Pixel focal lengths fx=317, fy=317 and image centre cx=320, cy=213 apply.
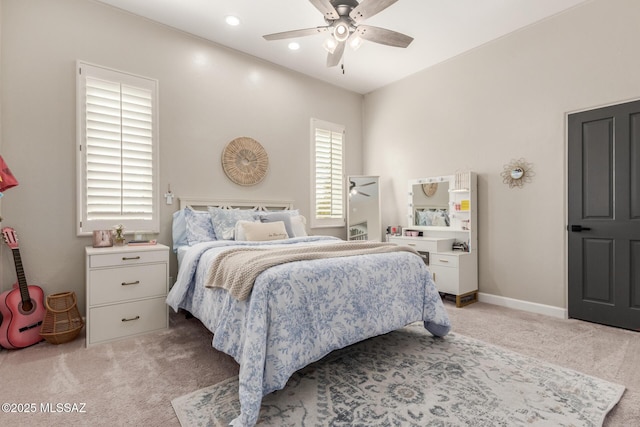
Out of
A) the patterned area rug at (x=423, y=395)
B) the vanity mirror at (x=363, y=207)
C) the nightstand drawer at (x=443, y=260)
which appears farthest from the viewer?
the vanity mirror at (x=363, y=207)

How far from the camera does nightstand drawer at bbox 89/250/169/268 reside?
8.53 ft

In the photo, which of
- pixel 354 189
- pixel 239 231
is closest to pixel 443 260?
pixel 354 189

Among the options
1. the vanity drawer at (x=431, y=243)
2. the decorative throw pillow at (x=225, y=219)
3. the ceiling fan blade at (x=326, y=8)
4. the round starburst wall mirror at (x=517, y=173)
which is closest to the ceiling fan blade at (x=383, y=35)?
the ceiling fan blade at (x=326, y=8)

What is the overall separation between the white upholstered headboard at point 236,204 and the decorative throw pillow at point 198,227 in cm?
21

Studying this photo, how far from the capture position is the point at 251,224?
328 cm

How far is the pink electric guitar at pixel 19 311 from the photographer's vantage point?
245cm

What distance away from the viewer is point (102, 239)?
9.45 feet

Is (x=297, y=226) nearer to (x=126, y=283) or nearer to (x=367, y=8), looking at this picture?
(x=126, y=283)

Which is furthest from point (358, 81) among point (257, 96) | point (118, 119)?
point (118, 119)

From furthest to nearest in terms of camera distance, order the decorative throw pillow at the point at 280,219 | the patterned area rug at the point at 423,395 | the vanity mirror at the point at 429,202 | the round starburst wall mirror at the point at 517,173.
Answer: the vanity mirror at the point at 429,202, the decorative throw pillow at the point at 280,219, the round starburst wall mirror at the point at 517,173, the patterned area rug at the point at 423,395

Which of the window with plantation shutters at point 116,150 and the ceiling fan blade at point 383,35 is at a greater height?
the ceiling fan blade at point 383,35

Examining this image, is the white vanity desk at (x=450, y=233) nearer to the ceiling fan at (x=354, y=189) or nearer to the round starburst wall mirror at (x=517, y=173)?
the round starburst wall mirror at (x=517, y=173)

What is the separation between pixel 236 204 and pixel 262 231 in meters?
0.86

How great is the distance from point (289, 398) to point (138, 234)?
238cm
